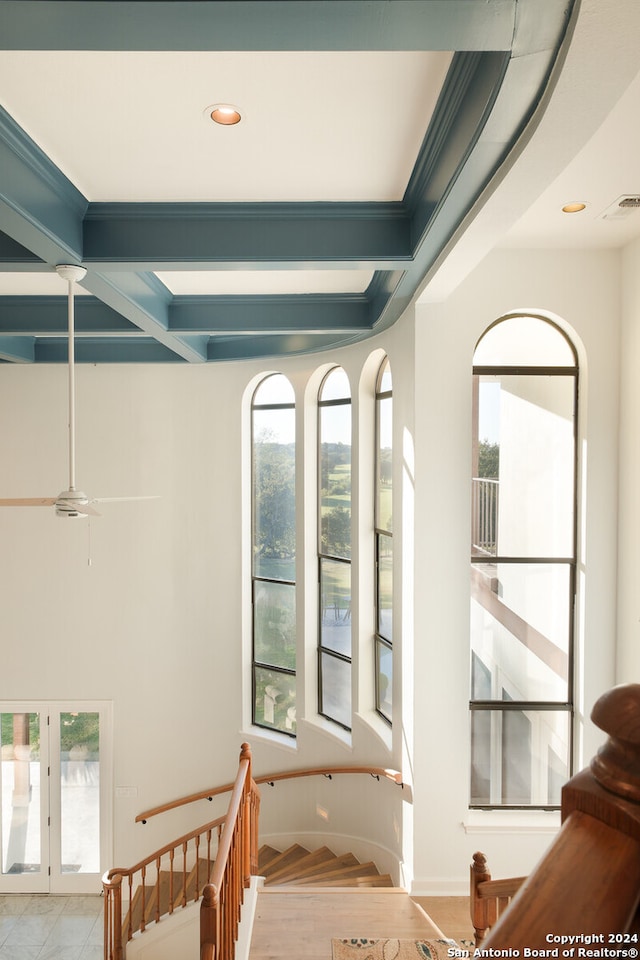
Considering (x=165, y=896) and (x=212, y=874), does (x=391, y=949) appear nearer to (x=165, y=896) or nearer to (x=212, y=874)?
(x=212, y=874)

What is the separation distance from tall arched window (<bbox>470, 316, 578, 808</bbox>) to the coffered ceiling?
986 mm

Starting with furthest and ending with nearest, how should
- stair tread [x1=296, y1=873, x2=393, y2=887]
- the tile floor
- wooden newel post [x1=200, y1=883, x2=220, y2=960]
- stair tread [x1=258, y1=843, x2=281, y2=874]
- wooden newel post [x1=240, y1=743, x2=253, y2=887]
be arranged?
the tile floor < stair tread [x1=258, y1=843, x2=281, y2=874] < stair tread [x1=296, y1=873, x2=393, y2=887] < wooden newel post [x1=240, y1=743, x2=253, y2=887] < wooden newel post [x1=200, y1=883, x2=220, y2=960]

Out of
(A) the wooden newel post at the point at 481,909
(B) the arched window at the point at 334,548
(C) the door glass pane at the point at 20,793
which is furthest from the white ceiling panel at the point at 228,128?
(C) the door glass pane at the point at 20,793

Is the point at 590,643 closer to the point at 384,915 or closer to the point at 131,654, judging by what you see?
the point at 384,915

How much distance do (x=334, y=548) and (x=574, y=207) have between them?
147 inches

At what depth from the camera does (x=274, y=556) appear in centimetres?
680

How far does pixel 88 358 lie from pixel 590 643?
5195 mm

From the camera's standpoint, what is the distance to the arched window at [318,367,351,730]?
20.0 ft

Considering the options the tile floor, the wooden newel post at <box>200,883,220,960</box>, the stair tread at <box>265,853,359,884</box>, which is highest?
the wooden newel post at <box>200,883,220,960</box>

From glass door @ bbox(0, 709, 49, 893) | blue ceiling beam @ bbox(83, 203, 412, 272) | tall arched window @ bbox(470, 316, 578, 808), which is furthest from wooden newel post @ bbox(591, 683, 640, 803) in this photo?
glass door @ bbox(0, 709, 49, 893)

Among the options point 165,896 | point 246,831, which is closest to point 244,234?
point 246,831

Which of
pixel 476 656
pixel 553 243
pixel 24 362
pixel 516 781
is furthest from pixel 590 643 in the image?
pixel 24 362

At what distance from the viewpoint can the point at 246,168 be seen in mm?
2818

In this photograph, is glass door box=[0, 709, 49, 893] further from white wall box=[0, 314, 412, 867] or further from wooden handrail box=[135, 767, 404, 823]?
wooden handrail box=[135, 767, 404, 823]
